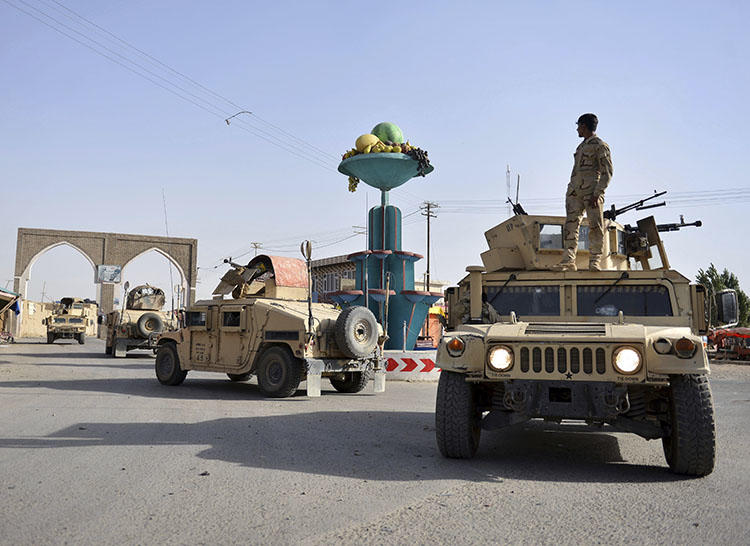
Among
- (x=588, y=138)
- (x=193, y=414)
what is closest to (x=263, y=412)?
(x=193, y=414)

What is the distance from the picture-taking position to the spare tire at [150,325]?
820 inches

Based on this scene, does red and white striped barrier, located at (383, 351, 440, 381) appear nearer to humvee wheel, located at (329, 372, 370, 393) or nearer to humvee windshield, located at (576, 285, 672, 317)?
humvee wheel, located at (329, 372, 370, 393)

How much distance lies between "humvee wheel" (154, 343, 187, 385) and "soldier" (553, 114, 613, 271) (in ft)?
27.4

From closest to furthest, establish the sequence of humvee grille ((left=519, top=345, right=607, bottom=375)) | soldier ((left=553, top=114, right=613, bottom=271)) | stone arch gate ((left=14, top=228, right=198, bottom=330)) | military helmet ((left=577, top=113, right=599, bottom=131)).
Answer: humvee grille ((left=519, top=345, right=607, bottom=375)) < soldier ((left=553, top=114, right=613, bottom=271)) < military helmet ((left=577, top=113, right=599, bottom=131)) < stone arch gate ((left=14, top=228, right=198, bottom=330))

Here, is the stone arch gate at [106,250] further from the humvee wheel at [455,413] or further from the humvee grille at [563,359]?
the humvee grille at [563,359]

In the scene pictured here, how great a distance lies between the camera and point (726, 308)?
593 centimetres

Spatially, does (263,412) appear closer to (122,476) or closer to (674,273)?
(122,476)

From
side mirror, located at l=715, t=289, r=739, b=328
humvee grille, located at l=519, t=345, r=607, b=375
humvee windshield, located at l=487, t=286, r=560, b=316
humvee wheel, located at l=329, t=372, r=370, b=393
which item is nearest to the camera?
humvee grille, located at l=519, t=345, r=607, b=375

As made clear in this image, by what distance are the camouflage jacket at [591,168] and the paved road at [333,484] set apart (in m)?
2.60

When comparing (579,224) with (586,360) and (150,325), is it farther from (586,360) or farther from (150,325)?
(150,325)

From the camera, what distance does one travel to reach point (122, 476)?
4.65 m

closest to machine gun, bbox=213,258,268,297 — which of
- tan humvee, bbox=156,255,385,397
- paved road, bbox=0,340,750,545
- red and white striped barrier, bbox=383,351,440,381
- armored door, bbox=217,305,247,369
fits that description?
tan humvee, bbox=156,255,385,397

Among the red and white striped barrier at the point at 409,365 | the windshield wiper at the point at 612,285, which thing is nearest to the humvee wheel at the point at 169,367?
the red and white striped barrier at the point at 409,365

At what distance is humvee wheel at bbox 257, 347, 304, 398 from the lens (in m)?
10.5
